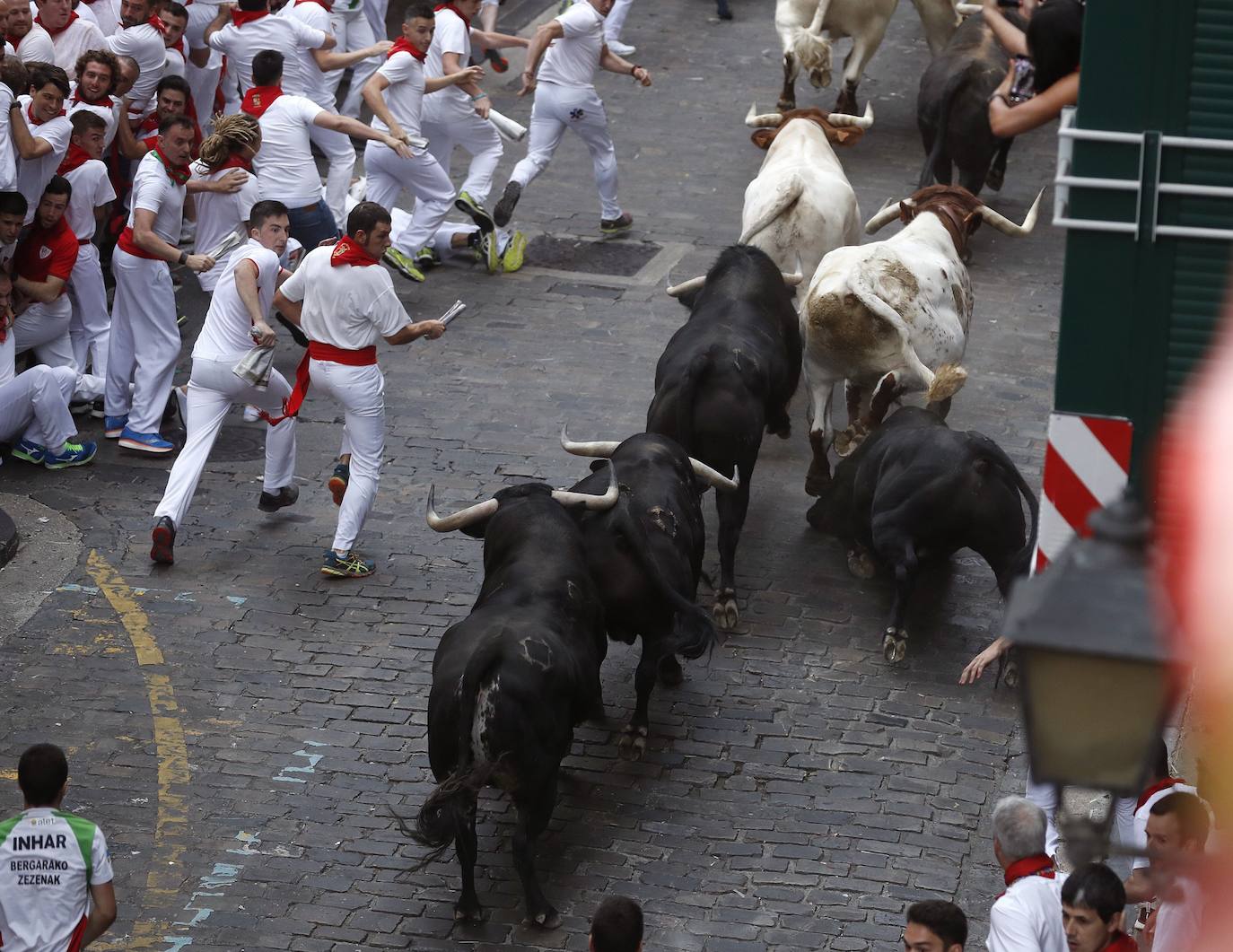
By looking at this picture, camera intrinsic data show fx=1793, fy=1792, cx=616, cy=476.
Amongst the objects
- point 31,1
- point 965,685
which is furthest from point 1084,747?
point 31,1

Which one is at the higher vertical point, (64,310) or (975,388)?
(64,310)

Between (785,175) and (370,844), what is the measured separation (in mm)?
6220

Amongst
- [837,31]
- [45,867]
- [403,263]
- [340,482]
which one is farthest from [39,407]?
[837,31]

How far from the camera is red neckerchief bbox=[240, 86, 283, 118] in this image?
1311 cm

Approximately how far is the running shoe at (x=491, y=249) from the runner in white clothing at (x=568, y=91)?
0.14m

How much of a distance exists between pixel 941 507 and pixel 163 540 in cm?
435

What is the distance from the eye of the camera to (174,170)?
1137 centimetres

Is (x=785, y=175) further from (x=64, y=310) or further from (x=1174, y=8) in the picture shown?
(x=1174, y=8)

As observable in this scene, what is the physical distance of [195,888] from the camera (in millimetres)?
7520

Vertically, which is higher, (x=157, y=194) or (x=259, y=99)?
(x=259, y=99)

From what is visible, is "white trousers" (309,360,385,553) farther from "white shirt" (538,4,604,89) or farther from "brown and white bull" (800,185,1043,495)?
"white shirt" (538,4,604,89)

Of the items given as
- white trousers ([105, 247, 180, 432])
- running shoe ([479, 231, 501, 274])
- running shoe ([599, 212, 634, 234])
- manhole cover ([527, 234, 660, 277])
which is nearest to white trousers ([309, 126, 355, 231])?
running shoe ([479, 231, 501, 274])

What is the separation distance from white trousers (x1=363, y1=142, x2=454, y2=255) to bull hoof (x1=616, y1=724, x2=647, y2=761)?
6619mm

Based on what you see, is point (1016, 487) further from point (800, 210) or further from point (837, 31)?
point (837, 31)
